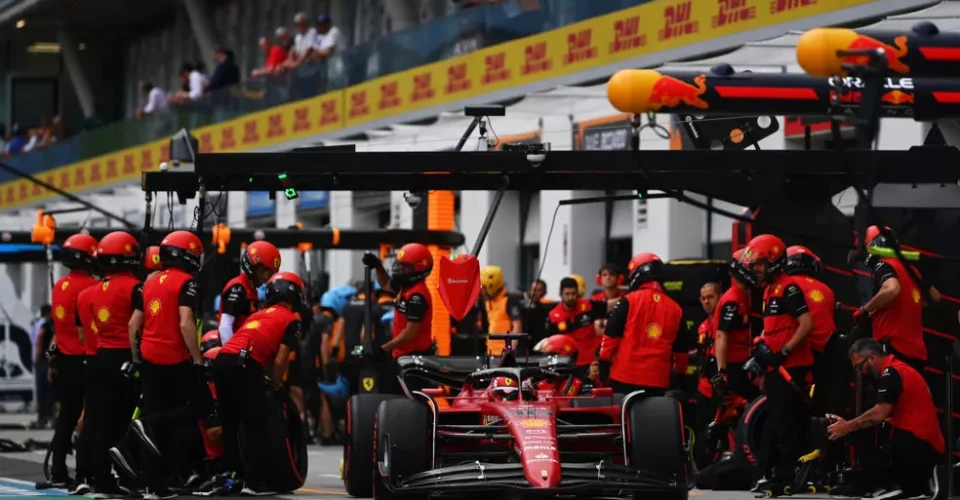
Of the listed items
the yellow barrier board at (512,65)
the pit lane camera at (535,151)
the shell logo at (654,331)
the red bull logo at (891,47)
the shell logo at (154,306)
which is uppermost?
the yellow barrier board at (512,65)

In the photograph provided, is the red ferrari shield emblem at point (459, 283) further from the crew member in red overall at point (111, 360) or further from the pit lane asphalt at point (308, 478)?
the crew member in red overall at point (111, 360)

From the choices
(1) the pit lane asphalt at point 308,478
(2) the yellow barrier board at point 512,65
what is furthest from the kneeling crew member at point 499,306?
(2) the yellow barrier board at point 512,65

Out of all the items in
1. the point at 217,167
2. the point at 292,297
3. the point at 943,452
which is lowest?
the point at 943,452

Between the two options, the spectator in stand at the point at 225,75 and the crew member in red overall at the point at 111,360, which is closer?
the crew member in red overall at the point at 111,360

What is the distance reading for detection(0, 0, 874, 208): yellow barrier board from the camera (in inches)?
748

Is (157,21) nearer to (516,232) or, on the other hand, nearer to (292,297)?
(516,232)

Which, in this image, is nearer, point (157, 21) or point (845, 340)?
→ point (845, 340)

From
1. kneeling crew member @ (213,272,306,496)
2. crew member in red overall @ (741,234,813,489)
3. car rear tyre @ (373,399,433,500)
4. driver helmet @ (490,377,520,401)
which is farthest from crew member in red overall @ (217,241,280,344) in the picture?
crew member in red overall @ (741,234,813,489)

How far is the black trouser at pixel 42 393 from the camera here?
85.0ft

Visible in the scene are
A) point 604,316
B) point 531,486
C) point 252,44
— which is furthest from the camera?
point 252,44

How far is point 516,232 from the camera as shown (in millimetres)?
27797

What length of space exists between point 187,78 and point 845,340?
27122mm

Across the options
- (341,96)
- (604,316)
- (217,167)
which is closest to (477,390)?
(217,167)

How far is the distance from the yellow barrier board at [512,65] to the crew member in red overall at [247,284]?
5889 mm
